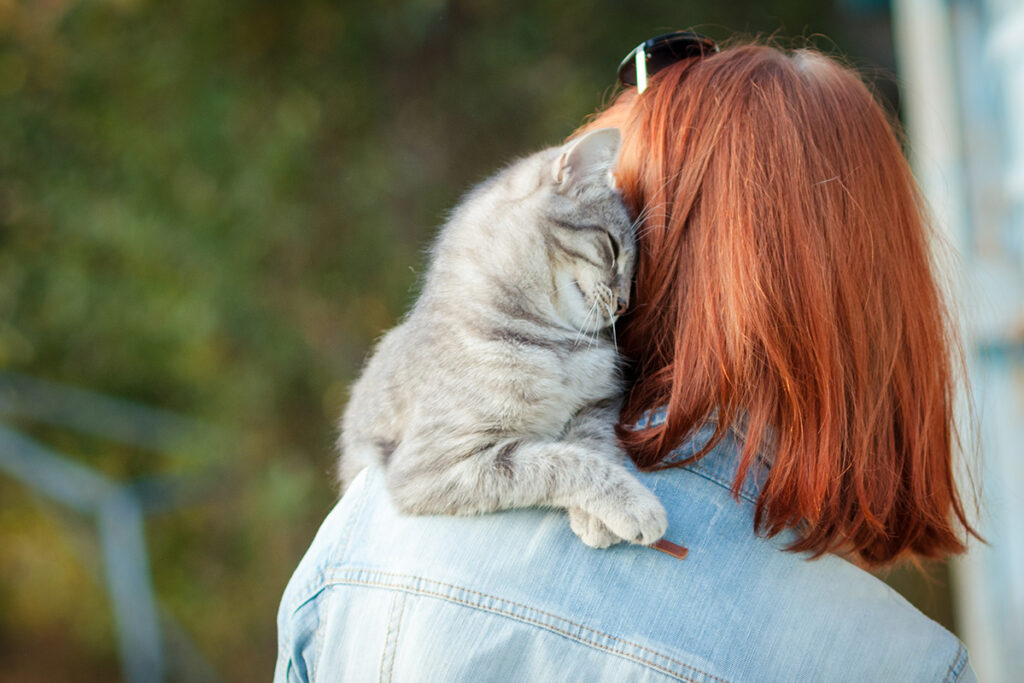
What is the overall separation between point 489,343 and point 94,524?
293 cm

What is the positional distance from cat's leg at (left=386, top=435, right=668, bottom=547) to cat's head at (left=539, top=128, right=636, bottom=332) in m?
0.24

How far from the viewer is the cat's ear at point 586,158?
120 cm

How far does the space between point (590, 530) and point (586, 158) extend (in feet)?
1.97

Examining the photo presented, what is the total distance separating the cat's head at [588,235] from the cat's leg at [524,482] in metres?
0.24

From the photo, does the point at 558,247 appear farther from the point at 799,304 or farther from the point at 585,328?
the point at 799,304

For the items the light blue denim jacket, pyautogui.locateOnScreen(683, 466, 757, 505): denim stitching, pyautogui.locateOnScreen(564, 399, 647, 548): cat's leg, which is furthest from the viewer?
pyautogui.locateOnScreen(564, 399, 647, 548): cat's leg

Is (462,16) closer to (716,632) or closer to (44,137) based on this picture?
(44,137)

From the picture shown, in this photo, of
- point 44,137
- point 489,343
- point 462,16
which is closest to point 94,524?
point 44,137

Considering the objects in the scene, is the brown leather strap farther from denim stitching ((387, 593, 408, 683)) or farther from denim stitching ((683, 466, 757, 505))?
denim stitching ((387, 593, 408, 683))

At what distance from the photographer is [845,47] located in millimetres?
3344

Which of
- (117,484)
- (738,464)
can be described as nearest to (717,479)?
(738,464)

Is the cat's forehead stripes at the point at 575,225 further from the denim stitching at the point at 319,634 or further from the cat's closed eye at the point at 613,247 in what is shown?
the denim stitching at the point at 319,634

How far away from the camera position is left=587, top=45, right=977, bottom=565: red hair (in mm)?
984

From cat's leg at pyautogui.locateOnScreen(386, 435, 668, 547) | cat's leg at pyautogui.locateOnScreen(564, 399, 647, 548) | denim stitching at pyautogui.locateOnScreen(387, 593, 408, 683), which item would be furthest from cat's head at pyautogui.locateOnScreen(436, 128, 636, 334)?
denim stitching at pyautogui.locateOnScreen(387, 593, 408, 683)
